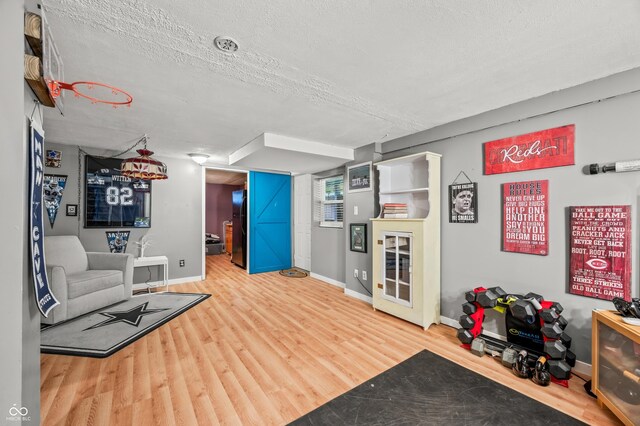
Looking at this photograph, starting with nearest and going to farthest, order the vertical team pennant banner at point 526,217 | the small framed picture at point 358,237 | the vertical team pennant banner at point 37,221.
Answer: the vertical team pennant banner at point 37,221, the vertical team pennant banner at point 526,217, the small framed picture at point 358,237

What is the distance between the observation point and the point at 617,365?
1.62 m

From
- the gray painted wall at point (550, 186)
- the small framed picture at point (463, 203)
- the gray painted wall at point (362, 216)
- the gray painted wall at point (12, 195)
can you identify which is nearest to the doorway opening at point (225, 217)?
the gray painted wall at point (362, 216)

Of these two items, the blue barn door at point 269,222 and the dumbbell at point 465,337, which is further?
the blue barn door at point 269,222

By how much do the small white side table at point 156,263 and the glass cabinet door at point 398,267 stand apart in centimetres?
359

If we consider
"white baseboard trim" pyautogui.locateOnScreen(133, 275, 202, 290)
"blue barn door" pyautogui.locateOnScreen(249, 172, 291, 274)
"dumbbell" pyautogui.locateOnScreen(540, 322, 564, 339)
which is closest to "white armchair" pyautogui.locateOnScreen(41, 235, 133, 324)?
"white baseboard trim" pyautogui.locateOnScreen(133, 275, 202, 290)

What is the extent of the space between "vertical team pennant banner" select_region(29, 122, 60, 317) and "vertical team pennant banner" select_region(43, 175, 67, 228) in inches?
142

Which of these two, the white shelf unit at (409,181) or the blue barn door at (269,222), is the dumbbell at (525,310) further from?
the blue barn door at (269,222)

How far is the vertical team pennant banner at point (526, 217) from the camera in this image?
90.3 inches

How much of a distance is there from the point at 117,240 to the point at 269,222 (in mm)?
2689

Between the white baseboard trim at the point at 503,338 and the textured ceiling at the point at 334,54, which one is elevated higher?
the textured ceiling at the point at 334,54

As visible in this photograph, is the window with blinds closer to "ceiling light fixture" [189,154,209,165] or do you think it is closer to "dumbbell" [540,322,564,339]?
"ceiling light fixture" [189,154,209,165]

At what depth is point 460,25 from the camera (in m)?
1.45

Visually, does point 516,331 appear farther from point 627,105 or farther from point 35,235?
point 35,235

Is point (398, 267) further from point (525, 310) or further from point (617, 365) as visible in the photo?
point (617, 365)
